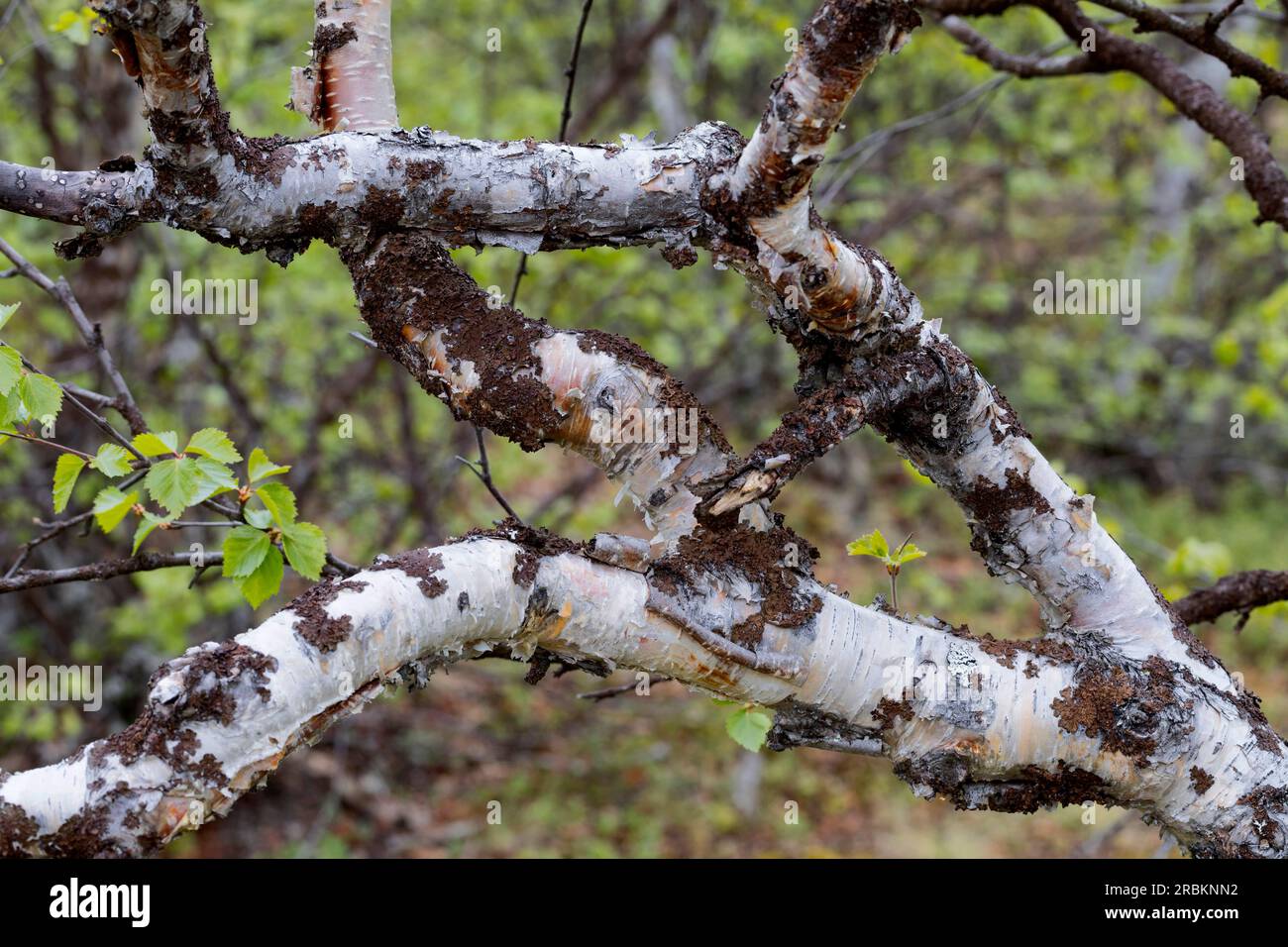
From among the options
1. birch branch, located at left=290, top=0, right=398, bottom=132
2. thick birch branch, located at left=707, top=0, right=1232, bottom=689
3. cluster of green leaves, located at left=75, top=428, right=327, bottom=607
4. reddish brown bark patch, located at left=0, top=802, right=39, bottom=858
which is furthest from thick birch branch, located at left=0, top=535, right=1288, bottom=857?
birch branch, located at left=290, top=0, right=398, bottom=132

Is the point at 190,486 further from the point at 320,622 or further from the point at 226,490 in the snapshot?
the point at 320,622

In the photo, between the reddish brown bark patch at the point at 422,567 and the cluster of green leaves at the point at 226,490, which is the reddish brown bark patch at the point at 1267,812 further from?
the cluster of green leaves at the point at 226,490

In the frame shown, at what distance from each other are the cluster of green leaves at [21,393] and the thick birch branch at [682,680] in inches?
23.6

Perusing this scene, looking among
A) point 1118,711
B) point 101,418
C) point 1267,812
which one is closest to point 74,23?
point 101,418

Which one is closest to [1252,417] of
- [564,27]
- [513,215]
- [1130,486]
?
[1130,486]

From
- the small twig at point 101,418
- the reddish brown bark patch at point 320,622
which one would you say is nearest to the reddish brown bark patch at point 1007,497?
the reddish brown bark patch at point 320,622

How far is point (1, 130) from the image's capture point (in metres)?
5.70

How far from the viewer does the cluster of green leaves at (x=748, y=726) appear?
76.5 inches

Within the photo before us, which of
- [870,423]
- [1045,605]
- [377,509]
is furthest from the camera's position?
[377,509]

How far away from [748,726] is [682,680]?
0.92 ft

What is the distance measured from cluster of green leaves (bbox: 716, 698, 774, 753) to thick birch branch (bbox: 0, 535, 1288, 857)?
3.0 inches
